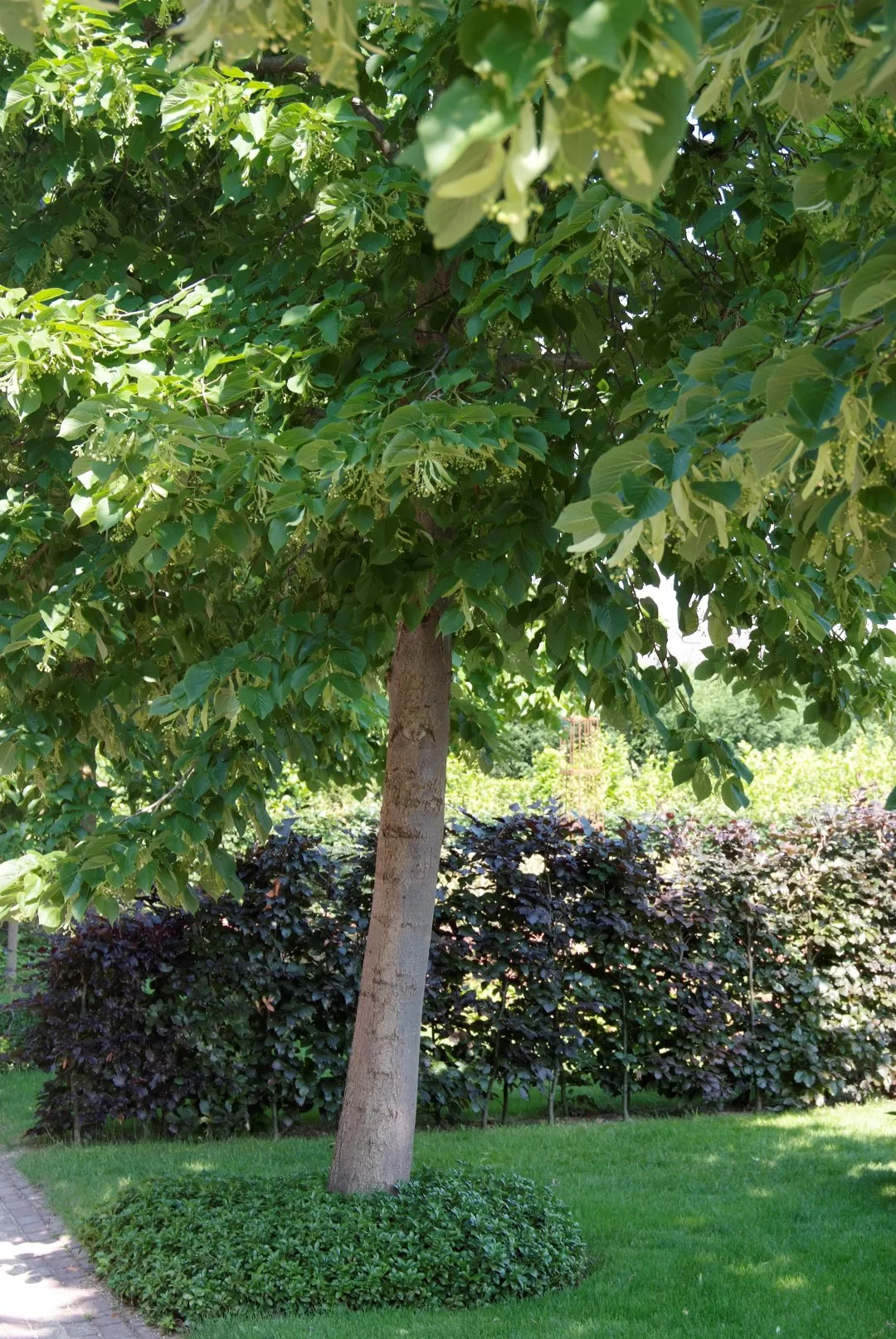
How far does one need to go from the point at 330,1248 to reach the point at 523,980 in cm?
344

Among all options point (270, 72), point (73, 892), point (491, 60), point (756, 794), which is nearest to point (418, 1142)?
point (73, 892)

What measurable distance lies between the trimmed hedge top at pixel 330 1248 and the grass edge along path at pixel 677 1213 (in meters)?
0.11

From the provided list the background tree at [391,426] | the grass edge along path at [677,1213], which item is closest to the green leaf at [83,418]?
the background tree at [391,426]

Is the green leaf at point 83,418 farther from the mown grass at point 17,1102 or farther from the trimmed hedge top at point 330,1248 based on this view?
the mown grass at point 17,1102

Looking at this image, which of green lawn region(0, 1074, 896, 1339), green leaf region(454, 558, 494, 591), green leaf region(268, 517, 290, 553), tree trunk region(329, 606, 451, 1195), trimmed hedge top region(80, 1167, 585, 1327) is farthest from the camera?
tree trunk region(329, 606, 451, 1195)

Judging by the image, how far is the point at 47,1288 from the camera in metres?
4.95

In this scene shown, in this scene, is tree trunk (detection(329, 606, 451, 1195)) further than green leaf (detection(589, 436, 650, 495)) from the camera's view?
Yes

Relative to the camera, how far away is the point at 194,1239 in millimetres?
4730

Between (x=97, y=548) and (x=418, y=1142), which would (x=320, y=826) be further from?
(x=97, y=548)

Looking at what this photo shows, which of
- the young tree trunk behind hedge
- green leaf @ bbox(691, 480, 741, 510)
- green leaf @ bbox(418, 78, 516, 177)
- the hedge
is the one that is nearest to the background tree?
green leaf @ bbox(691, 480, 741, 510)

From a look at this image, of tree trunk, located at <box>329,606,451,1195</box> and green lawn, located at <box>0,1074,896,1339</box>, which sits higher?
tree trunk, located at <box>329,606,451,1195</box>

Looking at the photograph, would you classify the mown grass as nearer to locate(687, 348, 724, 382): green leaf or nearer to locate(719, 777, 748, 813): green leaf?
locate(719, 777, 748, 813): green leaf

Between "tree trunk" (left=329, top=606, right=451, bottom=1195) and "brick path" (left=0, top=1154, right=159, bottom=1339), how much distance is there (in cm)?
99

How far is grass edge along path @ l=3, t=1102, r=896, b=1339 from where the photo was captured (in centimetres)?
429
